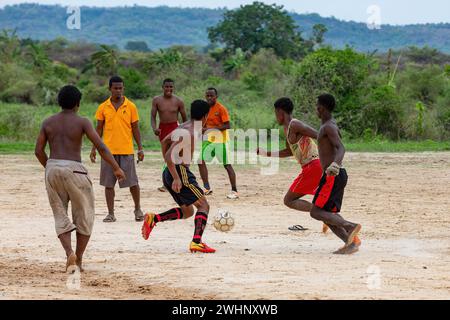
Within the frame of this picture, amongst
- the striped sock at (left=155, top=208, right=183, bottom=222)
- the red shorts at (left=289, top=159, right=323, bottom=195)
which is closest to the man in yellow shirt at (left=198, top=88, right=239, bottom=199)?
the red shorts at (left=289, top=159, right=323, bottom=195)

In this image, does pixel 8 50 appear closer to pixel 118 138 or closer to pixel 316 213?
pixel 118 138

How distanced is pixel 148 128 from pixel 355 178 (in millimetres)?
12253

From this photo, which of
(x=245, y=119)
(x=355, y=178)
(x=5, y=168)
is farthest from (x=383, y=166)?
(x=245, y=119)

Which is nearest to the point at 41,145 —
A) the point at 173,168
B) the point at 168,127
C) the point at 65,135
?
the point at 65,135

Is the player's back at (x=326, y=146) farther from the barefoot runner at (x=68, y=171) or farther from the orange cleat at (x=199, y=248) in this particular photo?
the barefoot runner at (x=68, y=171)

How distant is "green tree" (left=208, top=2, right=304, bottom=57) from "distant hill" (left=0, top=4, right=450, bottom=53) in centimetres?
7663

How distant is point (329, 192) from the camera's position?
983cm

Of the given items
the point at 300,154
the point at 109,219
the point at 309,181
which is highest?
the point at 300,154

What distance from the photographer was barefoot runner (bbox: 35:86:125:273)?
28.6 ft

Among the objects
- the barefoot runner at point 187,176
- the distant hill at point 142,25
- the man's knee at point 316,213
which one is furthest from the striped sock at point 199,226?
the distant hill at point 142,25

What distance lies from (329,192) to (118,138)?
11.6ft

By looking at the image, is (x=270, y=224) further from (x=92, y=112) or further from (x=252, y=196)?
(x=92, y=112)

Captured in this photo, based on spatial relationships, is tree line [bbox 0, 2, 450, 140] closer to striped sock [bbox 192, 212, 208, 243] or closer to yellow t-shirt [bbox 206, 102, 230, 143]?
yellow t-shirt [bbox 206, 102, 230, 143]

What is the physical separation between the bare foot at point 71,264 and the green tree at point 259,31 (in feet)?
197
